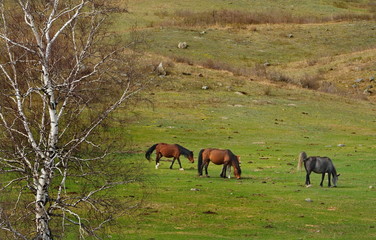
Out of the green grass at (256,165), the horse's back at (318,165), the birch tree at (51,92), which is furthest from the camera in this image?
the horse's back at (318,165)

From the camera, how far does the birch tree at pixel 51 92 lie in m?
17.4

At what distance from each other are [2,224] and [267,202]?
14142 mm

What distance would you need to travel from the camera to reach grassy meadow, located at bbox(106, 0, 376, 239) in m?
25.9

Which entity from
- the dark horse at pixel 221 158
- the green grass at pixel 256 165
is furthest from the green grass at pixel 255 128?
the dark horse at pixel 221 158

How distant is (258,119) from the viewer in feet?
194

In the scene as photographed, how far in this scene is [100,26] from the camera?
1817 centimetres

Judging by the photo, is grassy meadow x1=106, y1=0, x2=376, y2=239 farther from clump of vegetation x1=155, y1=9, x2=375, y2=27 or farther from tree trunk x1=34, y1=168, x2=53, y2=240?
tree trunk x1=34, y1=168, x2=53, y2=240

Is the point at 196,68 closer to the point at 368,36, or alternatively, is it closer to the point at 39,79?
→ the point at 368,36

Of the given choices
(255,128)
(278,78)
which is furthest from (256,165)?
(278,78)

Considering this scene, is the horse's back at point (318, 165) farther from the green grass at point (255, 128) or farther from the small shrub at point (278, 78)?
the small shrub at point (278, 78)

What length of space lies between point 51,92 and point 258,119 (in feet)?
139

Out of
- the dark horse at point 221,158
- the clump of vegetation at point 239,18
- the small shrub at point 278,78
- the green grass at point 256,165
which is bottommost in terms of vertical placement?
the green grass at point 256,165

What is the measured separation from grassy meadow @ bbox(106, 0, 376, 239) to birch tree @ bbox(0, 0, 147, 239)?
3.94ft

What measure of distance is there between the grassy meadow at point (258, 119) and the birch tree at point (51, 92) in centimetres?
120
